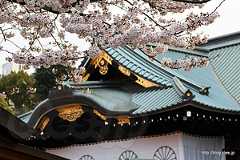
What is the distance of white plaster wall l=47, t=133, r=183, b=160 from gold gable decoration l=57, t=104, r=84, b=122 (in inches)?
32.7

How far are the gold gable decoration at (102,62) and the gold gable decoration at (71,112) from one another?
1.41 meters

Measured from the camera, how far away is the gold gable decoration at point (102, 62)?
1391cm

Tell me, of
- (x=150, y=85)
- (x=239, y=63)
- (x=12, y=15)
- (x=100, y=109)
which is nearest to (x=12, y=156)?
(x=12, y=15)

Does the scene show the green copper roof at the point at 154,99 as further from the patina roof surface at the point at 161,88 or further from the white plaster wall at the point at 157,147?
the white plaster wall at the point at 157,147

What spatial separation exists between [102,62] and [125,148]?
2.50 metres

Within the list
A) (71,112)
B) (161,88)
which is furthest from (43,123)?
(161,88)

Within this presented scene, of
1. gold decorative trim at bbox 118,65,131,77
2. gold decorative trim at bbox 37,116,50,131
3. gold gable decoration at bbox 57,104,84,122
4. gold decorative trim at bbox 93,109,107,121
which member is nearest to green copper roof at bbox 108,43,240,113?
gold decorative trim at bbox 118,65,131,77

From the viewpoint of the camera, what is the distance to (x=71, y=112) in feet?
44.2

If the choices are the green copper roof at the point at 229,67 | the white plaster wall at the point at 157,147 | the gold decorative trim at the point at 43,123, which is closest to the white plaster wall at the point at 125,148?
the white plaster wall at the point at 157,147

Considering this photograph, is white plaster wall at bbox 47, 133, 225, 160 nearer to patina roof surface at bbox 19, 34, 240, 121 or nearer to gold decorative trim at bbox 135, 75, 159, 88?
patina roof surface at bbox 19, 34, 240, 121

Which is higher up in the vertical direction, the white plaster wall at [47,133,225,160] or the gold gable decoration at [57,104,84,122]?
the gold gable decoration at [57,104,84,122]

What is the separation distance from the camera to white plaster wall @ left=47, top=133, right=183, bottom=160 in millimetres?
12273

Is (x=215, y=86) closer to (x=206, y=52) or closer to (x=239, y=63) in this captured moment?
(x=239, y=63)

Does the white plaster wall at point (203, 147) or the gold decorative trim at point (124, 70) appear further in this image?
the gold decorative trim at point (124, 70)
